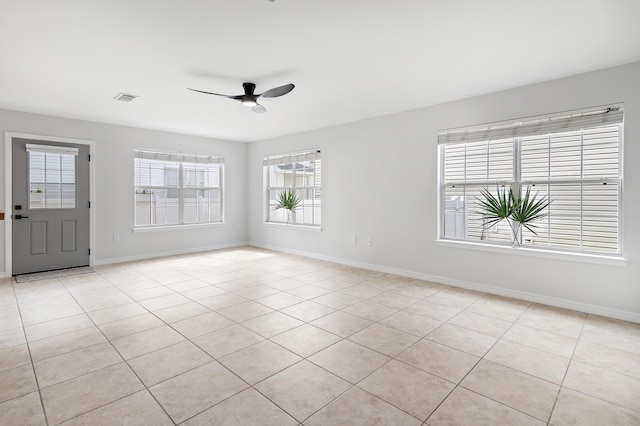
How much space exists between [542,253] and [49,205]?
694cm

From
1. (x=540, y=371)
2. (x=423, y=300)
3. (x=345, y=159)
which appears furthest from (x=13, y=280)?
(x=540, y=371)

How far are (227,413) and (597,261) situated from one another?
3.75 metres

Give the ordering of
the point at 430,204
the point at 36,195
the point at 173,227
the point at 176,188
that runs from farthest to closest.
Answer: the point at 176,188, the point at 173,227, the point at 36,195, the point at 430,204

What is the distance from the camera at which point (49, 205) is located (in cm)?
507

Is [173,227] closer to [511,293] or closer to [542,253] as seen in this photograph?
[511,293]

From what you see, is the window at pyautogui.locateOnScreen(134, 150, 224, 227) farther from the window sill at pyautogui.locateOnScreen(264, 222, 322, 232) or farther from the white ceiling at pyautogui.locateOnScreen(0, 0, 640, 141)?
the white ceiling at pyautogui.locateOnScreen(0, 0, 640, 141)

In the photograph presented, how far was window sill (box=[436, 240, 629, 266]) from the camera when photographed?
10.7 feet

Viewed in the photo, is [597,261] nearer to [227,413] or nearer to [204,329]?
[227,413]

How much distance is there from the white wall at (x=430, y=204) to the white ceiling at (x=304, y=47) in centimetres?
25

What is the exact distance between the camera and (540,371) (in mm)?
2289

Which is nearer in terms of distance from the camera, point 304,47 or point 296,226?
point 304,47

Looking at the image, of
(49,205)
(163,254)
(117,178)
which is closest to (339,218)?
(163,254)

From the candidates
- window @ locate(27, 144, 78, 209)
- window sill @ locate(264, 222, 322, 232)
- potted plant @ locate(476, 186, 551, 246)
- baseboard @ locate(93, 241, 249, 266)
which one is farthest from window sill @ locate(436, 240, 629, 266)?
window @ locate(27, 144, 78, 209)

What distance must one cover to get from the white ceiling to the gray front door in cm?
91
